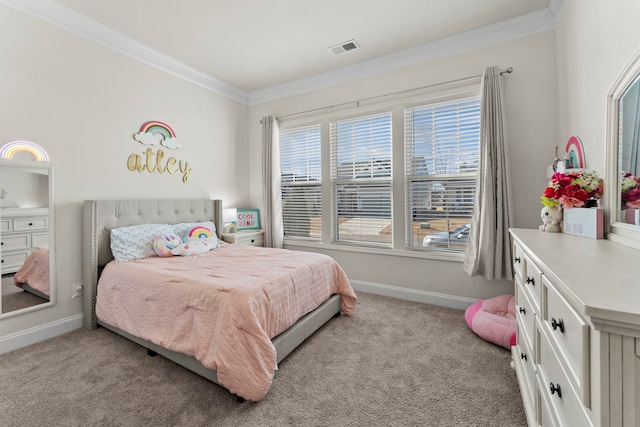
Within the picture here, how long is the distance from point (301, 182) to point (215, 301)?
2.48m

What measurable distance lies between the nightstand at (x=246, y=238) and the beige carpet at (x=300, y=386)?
155 cm

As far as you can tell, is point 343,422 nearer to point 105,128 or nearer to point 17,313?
point 17,313

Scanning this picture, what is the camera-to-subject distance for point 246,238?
3.76 meters

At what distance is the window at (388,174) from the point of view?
→ 9.57 feet

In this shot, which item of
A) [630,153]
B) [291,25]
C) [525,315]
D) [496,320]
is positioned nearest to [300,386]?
[525,315]

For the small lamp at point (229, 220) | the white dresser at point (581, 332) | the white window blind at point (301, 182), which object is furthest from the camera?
the white window blind at point (301, 182)

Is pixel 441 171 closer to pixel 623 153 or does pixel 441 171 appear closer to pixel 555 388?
pixel 623 153

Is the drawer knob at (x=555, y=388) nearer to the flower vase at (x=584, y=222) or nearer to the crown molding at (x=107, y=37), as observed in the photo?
the flower vase at (x=584, y=222)

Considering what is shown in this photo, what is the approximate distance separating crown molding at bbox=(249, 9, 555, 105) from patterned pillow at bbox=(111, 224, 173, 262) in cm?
245

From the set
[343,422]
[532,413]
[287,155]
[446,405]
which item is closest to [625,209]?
[532,413]

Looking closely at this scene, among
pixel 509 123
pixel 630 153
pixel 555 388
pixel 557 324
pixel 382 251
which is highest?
pixel 509 123

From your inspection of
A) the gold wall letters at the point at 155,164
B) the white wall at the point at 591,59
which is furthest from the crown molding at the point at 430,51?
the gold wall letters at the point at 155,164

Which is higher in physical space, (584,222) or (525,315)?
(584,222)

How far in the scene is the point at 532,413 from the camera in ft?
4.26
